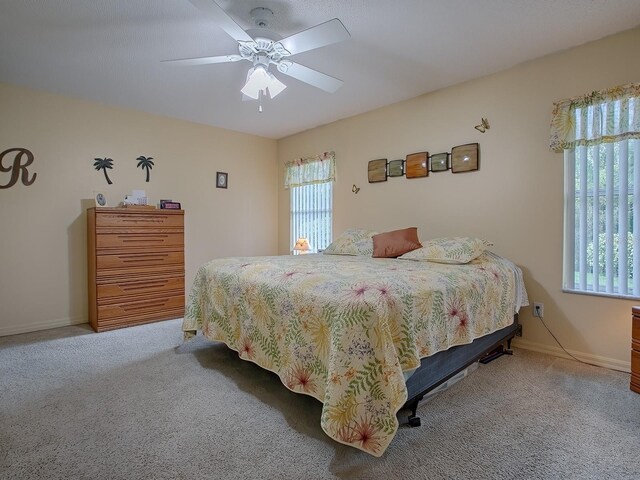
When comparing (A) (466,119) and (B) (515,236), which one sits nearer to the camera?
(B) (515,236)

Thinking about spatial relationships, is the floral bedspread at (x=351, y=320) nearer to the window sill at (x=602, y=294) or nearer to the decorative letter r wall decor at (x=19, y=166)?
the window sill at (x=602, y=294)

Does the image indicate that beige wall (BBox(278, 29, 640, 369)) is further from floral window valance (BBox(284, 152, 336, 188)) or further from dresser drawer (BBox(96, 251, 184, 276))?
dresser drawer (BBox(96, 251, 184, 276))

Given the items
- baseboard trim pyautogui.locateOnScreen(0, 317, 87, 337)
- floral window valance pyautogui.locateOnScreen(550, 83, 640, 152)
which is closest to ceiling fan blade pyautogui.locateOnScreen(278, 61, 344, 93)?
floral window valance pyautogui.locateOnScreen(550, 83, 640, 152)

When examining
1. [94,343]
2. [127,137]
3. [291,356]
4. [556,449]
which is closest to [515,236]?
[556,449]

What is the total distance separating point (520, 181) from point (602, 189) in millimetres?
554

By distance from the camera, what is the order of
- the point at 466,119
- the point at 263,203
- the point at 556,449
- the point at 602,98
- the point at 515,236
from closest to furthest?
the point at 556,449 → the point at 602,98 → the point at 515,236 → the point at 466,119 → the point at 263,203

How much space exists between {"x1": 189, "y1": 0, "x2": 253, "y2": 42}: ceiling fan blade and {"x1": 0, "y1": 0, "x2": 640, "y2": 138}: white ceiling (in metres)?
0.20

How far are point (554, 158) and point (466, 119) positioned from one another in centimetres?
85

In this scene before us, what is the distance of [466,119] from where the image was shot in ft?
10.4

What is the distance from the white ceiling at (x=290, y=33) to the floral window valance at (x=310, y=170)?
98cm

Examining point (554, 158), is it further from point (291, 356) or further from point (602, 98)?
point (291, 356)

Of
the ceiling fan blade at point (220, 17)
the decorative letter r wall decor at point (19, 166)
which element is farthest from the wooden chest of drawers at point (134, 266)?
the ceiling fan blade at point (220, 17)

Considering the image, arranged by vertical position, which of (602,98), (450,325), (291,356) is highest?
(602,98)

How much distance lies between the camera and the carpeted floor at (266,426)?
142 cm
